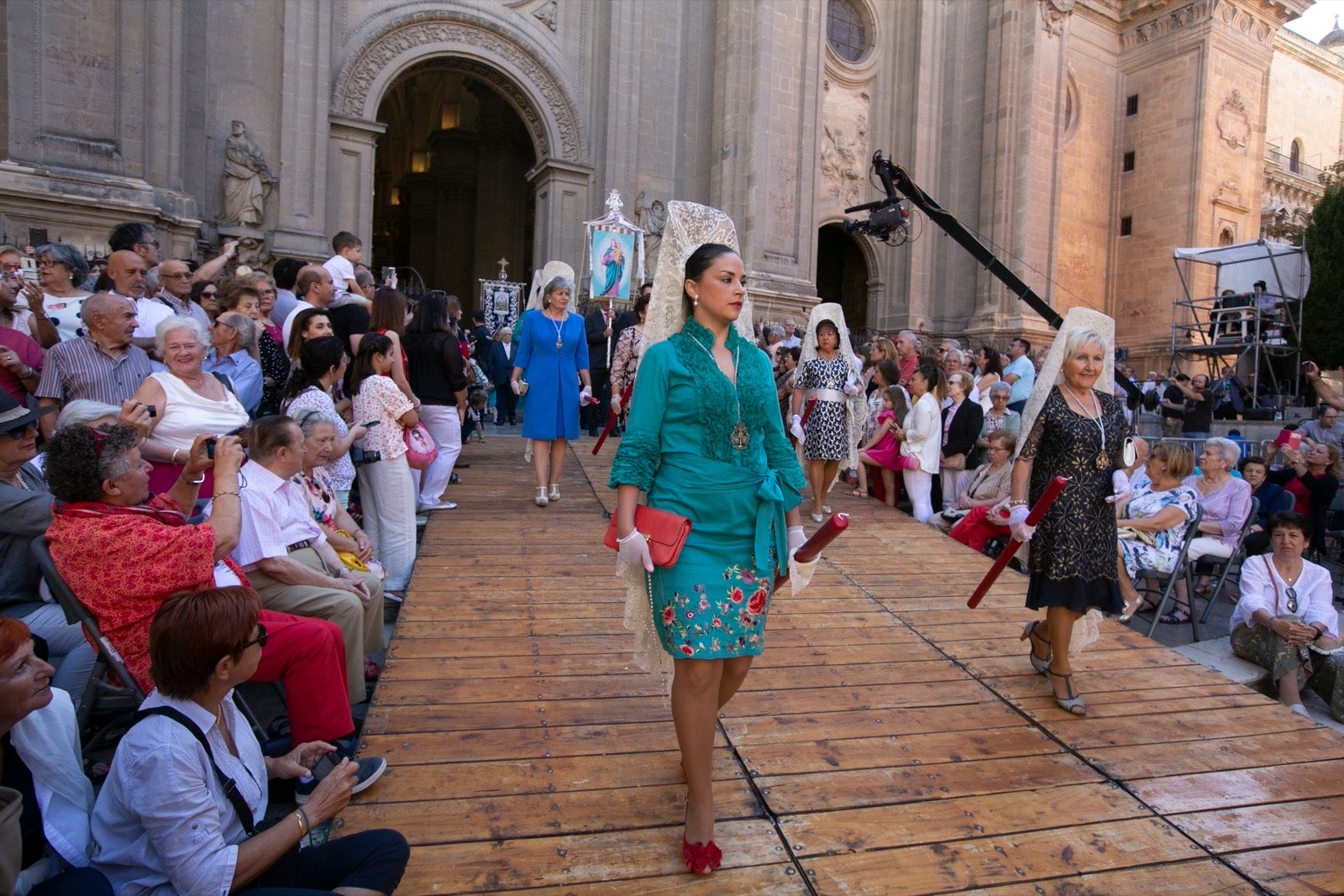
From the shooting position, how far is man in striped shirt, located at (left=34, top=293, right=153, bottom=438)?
15.4ft

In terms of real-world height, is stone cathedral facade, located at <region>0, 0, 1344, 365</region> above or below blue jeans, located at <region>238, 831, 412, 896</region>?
above

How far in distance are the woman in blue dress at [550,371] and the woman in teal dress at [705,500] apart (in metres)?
4.37

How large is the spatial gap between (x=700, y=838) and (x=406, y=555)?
3612 mm

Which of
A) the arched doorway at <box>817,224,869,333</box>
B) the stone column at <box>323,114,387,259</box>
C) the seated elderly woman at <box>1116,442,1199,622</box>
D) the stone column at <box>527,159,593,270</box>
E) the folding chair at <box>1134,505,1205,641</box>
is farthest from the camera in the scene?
the arched doorway at <box>817,224,869,333</box>

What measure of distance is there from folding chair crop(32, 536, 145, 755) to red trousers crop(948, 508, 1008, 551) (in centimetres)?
640

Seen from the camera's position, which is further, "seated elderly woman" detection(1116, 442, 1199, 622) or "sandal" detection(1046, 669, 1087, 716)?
"seated elderly woman" detection(1116, 442, 1199, 622)

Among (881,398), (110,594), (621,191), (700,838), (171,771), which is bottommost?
(700,838)

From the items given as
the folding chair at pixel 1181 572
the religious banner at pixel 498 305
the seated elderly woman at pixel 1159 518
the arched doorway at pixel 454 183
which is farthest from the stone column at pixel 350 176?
the folding chair at pixel 1181 572

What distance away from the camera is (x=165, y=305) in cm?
615

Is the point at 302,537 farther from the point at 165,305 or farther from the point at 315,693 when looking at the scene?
the point at 165,305

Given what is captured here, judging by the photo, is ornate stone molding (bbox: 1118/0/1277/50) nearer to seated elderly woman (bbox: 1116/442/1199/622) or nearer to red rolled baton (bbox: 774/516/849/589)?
seated elderly woman (bbox: 1116/442/1199/622)

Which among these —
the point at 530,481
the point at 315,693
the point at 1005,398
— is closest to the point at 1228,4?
the point at 1005,398

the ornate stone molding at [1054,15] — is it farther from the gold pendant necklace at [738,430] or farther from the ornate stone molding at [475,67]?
the gold pendant necklace at [738,430]

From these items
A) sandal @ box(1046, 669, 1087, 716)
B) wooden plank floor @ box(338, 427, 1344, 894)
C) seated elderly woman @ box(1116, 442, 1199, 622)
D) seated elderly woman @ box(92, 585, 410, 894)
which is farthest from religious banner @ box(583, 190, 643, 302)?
seated elderly woman @ box(92, 585, 410, 894)
